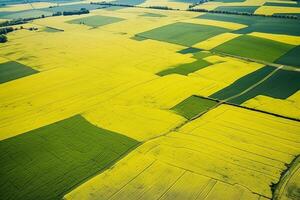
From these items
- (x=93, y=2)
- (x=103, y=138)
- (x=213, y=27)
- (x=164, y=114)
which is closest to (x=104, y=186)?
(x=103, y=138)

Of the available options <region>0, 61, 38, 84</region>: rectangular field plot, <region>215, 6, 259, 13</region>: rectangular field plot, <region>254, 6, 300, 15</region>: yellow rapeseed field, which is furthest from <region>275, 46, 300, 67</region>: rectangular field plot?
<region>0, 61, 38, 84</region>: rectangular field plot

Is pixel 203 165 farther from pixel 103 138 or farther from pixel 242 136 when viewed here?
pixel 103 138

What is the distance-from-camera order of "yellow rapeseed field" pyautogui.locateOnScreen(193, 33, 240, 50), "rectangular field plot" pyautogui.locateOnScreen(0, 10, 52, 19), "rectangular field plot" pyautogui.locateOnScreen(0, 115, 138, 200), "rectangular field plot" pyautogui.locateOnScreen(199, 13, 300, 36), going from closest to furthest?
"rectangular field plot" pyautogui.locateOnScreen(0, 115, 138, 200) → "yellow rapeseed field" pyautogui.locateOnScreen(193, 33, 240, 50) → "rectangular field plot" pyautogui.locateOnScreen(199, 13, 300, 36) → "rectangular field plot" pyautogui.locateOnScreen(0, 10, 52, 19)

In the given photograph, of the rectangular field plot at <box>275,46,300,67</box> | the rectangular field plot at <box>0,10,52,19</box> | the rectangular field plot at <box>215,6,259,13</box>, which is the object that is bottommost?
the rectangular field plot at <box>0,10,52,19</box>

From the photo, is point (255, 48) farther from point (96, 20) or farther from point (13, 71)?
point (96, 20)

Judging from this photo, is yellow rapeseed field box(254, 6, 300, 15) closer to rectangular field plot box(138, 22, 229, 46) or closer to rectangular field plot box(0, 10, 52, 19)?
rectangular field plot box(138, 22, 229, 46)

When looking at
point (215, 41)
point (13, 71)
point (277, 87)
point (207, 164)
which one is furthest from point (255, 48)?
point (13, 71)

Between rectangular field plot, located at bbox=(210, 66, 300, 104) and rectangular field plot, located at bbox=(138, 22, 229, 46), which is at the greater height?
rectangular field plot, located at bbox=(138, 22, 229, 46)
